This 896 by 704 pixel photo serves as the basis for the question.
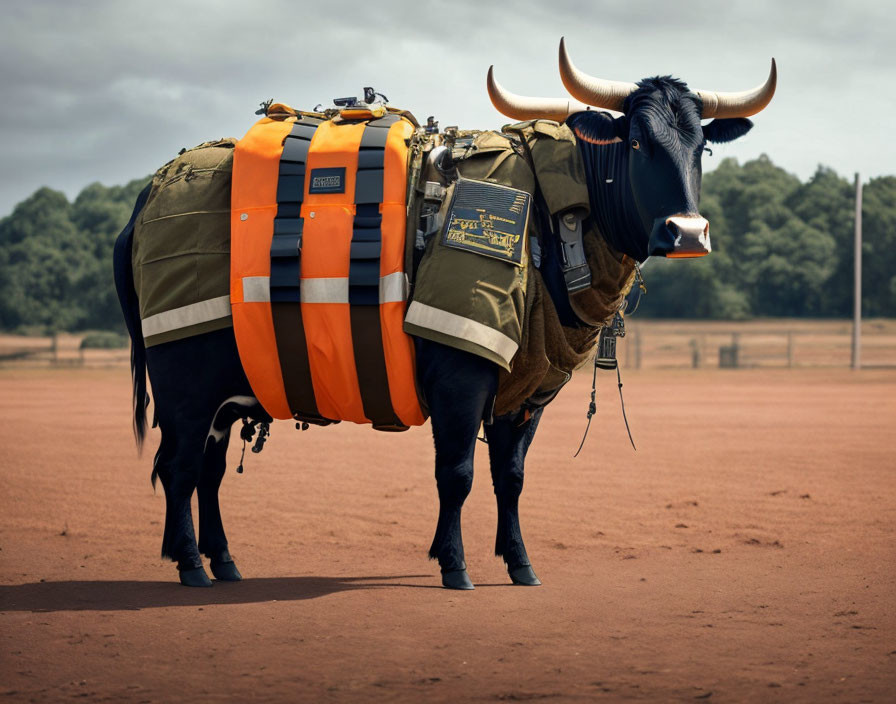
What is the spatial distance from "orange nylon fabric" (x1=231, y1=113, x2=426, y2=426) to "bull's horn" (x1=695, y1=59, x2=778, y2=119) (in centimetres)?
192

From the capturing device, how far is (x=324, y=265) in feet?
21.7

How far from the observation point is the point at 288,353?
6.70 meters

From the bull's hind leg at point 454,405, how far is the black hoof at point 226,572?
5.70 feet

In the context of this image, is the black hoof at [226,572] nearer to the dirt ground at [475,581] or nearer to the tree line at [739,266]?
the dirt ground at [475,581]

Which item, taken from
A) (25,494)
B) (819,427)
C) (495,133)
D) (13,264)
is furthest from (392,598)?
(13,264)

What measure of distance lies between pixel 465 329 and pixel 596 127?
57.2 inches

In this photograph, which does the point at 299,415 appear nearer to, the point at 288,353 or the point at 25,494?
the point at 288,353

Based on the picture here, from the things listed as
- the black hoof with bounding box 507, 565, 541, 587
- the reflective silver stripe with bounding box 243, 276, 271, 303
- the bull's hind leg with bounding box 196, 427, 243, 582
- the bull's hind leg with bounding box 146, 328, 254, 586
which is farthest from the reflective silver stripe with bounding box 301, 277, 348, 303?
the black hoof with bounding box 507, 565, 541, 587

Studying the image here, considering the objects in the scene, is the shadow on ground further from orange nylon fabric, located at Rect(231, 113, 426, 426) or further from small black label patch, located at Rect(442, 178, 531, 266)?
small black label patch, located at Rect(442, 178, 531, 266)

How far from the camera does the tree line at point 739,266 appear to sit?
61875mm

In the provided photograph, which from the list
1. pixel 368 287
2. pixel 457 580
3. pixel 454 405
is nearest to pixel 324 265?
pixel 368 287

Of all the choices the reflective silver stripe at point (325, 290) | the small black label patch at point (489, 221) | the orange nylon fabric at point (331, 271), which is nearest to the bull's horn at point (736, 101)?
the small black label patch at point (489, 221)

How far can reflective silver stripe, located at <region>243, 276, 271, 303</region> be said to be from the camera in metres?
6.63

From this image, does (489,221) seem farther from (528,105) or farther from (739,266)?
(739,266)
